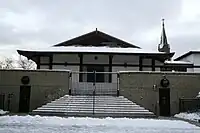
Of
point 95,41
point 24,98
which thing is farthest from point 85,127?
point 95,41

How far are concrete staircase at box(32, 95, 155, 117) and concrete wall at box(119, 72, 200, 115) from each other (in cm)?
133

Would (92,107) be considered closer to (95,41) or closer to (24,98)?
(24,98)

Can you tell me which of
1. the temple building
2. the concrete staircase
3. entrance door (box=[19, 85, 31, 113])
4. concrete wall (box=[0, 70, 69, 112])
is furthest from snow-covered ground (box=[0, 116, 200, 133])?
the temple building

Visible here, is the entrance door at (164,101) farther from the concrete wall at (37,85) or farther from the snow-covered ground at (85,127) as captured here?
the snow-covered ground at (85,127)

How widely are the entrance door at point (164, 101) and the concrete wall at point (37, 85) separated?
6.28 metres

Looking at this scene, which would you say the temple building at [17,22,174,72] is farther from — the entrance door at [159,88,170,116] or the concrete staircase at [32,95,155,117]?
the concrete staircase at [32,95,155,117]

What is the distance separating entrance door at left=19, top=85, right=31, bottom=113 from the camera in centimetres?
1984

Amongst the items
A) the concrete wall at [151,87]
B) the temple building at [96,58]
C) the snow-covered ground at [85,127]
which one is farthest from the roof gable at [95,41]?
the snow-covered ground at [85,127]

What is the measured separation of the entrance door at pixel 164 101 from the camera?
19.7 metres

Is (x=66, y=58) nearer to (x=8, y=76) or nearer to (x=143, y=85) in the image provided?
(x=8, y=76)

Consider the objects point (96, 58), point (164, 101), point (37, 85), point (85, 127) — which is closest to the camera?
point (85, 127)

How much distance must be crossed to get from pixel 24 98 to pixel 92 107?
17.6 feet

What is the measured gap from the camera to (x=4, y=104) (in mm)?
19703

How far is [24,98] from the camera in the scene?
1986 cm
